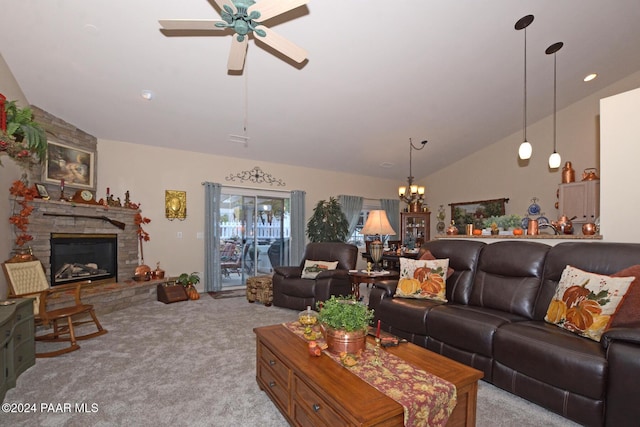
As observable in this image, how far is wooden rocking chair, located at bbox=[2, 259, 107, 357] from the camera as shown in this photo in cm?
295

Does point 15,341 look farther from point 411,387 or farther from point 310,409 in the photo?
point 411,387

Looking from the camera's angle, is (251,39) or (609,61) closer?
(251,39)

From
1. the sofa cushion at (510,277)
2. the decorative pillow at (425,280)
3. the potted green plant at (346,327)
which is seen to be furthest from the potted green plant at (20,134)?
the sofa cushion at (510,277)

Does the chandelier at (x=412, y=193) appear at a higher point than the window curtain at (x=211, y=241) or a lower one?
higher

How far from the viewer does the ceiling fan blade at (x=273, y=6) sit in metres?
1.97

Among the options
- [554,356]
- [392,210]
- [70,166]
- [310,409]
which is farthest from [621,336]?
[392,210]

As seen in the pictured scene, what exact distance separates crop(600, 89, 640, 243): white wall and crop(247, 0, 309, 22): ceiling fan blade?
2.97 meters

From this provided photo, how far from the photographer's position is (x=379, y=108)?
4.96 m

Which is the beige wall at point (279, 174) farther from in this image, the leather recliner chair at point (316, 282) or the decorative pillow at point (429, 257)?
the decorative pillow at point (429, 257)

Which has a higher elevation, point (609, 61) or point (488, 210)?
point (609, 61)

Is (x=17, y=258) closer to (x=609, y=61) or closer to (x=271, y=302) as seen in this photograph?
(x=271, y=302)

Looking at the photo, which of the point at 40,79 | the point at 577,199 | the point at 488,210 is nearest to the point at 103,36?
the point at 40,79

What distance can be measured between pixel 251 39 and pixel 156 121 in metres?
2.23

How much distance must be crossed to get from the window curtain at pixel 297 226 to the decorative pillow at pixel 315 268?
2056 mm
